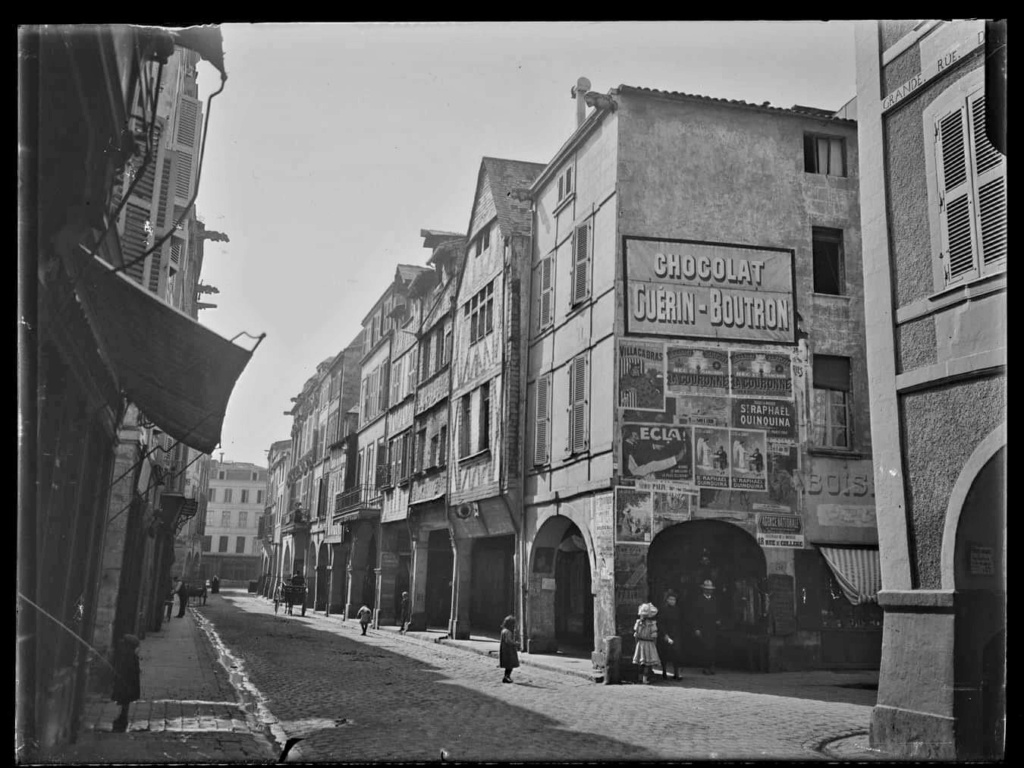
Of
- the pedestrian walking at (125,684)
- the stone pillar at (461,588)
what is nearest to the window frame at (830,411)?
the stone pillar at (461,588)

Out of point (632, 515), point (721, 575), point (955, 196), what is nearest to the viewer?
point (955, 196)

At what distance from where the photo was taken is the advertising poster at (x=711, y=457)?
711 inches

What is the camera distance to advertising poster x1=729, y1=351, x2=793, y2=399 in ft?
60.6

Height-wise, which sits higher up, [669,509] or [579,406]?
[579,406]

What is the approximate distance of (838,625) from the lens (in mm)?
18297

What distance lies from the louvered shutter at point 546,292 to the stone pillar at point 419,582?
1047 centimetres

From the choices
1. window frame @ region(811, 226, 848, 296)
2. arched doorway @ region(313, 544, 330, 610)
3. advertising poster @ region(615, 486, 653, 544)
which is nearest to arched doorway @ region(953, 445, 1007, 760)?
advertising poster @ region(615, 486, 653, 544)

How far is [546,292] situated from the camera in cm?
2223

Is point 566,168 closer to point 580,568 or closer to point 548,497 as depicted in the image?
point 548,497

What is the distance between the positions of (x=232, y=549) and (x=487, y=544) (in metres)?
58.9

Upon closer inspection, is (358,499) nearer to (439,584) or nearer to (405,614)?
(439,584)

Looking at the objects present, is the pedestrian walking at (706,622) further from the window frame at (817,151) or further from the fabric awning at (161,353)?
the fabric awning at (161,353)

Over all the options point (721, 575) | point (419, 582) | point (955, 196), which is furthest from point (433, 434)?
point (955, 196)

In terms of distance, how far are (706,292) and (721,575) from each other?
5.59m
